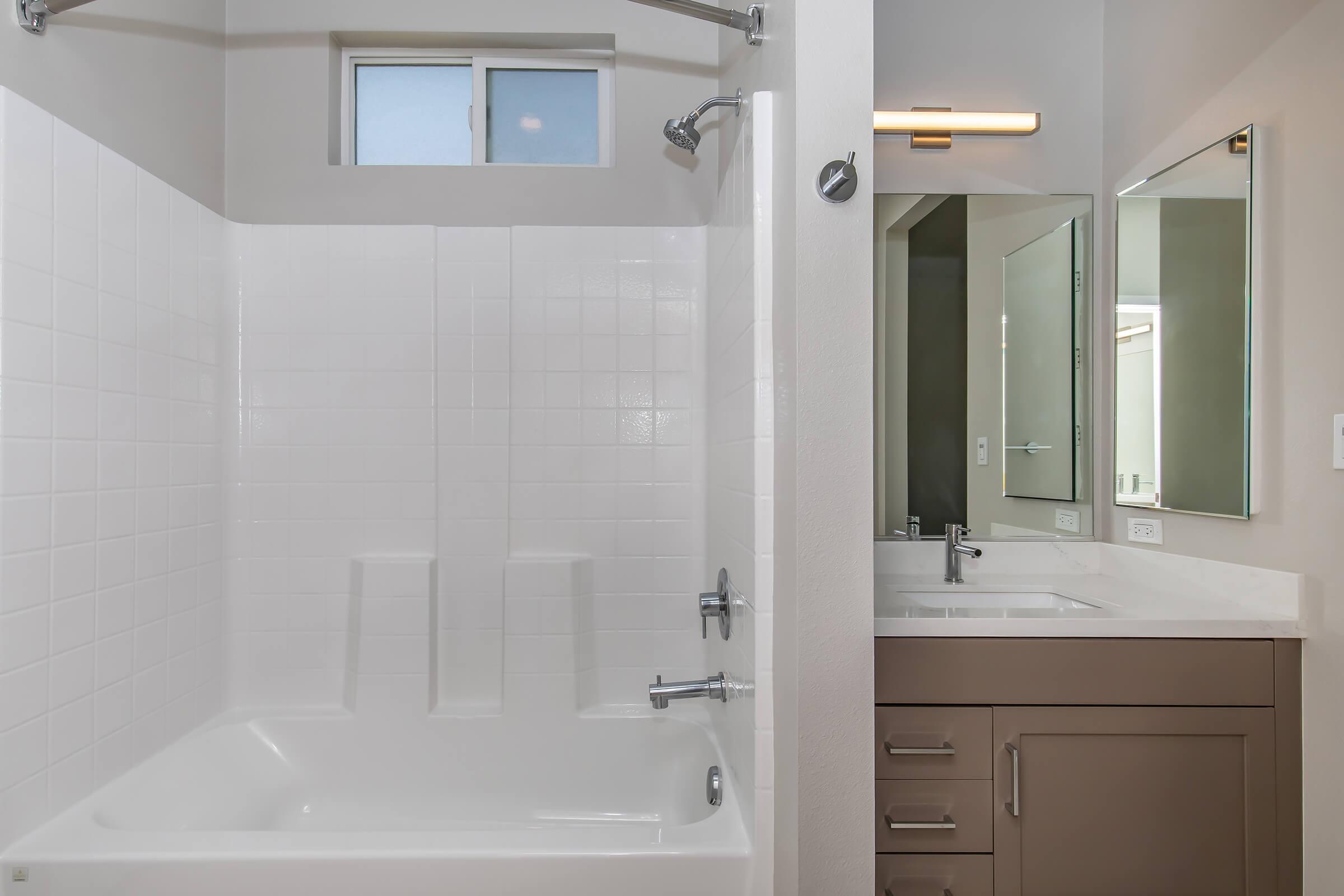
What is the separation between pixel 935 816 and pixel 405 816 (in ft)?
4.66

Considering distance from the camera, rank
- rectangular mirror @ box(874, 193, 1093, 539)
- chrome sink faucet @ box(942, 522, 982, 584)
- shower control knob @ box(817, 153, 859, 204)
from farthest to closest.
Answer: rectangular mirror @ box(874, 193, 1093, 539) → chrome sink faucet @ box(942, 522, 982, 584) → shower control knob @ box(817, 153, 859, 204)

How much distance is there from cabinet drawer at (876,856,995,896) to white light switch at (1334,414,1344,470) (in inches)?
42.0

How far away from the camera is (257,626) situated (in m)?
2.12

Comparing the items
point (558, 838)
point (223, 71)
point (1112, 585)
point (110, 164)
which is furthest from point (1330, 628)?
point (223, 71)

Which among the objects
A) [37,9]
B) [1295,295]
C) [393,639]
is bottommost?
[393,639]

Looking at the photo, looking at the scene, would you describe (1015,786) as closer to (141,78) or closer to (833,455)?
(833,455)

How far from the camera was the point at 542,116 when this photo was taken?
2.27 metres

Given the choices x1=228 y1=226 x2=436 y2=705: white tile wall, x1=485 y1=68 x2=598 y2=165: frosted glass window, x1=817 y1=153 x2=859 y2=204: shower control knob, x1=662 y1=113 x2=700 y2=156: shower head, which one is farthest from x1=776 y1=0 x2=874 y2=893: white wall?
x1=228 y1=226 x2=436 y2=705: white tile wall

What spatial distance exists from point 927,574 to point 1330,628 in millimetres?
868

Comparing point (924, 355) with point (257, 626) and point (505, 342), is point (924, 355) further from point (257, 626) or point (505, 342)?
point (257, 626)

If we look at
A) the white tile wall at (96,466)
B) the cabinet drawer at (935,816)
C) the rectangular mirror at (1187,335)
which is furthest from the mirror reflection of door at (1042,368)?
the white tile wall at (96,466)

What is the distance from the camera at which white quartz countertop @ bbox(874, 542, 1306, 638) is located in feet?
4.89

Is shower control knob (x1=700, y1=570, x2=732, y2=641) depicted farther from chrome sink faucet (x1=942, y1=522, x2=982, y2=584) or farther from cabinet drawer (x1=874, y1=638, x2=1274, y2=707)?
chrome sink faucet (x1=942, y1=522, x2=982, y2=584)

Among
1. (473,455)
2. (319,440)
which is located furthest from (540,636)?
(319,440)
